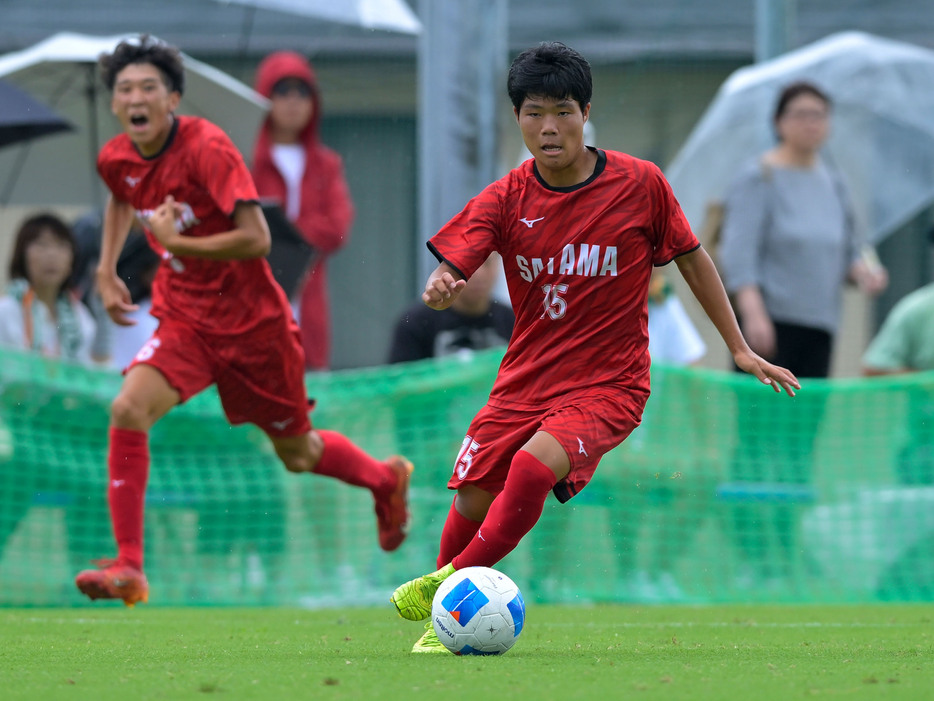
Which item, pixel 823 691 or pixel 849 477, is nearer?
pixel 823 691

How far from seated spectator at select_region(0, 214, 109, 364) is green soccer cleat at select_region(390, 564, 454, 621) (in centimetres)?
417

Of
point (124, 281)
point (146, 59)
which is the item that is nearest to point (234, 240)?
point (146, 59)

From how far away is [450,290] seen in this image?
460cm

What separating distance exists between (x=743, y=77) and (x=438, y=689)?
592 cm

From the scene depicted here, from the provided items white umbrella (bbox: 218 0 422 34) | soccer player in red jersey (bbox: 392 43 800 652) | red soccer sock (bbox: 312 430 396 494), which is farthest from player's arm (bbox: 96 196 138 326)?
white umbrella (bbox: 218 0 422 34)

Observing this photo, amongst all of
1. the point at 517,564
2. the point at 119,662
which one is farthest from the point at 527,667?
the point at 517,564

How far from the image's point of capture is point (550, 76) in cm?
481

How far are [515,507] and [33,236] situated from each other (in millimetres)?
4542

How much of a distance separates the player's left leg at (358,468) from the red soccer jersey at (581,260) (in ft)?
6.23

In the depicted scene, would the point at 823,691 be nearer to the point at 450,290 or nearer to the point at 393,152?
the point at 450,290

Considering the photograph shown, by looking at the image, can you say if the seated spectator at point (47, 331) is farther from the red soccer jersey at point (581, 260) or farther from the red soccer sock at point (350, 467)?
the red soccer jersey at point (581, 260)

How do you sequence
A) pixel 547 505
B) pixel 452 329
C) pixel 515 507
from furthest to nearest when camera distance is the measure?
pixel 452 329 → pixel 547 505 → pixel 515 507

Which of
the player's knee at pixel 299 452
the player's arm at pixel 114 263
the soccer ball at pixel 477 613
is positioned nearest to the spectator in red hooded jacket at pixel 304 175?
the player's knee at pixel 299 452

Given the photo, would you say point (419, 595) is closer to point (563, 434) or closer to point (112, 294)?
point (563, 434)
